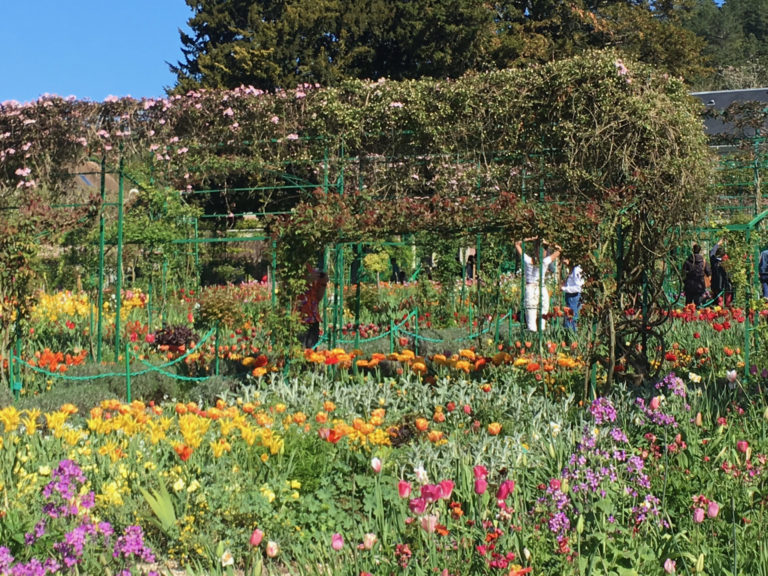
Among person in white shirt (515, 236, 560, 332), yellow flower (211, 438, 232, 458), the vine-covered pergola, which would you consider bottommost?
yellow flower (211, 438, 232, 458)

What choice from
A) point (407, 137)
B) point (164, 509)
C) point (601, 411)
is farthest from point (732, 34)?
point (164, 509)

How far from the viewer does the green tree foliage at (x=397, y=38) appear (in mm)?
20922

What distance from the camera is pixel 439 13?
20.5 meters

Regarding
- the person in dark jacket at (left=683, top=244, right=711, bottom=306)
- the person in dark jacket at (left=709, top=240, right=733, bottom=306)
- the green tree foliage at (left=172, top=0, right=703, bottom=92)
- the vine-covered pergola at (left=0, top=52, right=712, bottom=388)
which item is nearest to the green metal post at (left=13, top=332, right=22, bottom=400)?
the vine-covered pergola at (left=0, top=52, right=712, bottom=388)

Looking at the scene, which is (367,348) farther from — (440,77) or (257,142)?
(440,77)

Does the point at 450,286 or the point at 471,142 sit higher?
the point at 471,142

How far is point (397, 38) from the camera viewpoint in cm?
2161

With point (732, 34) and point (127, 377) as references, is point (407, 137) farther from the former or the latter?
point (732, 34)

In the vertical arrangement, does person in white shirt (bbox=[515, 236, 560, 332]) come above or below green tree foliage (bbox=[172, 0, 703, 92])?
below

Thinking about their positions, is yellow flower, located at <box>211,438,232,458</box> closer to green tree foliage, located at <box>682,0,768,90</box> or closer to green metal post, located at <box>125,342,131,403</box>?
green metal post, located at <box>125,342,131,403</box>

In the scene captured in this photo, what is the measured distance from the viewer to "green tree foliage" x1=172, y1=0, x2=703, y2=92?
20.9 m

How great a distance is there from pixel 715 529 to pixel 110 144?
1033cm

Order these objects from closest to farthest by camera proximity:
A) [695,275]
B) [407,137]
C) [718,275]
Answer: [695,275] < [407,137] < [718,275]

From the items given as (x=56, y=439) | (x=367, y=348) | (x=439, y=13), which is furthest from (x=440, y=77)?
(x=56, y=439)
